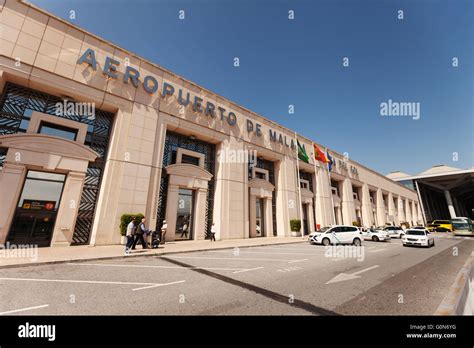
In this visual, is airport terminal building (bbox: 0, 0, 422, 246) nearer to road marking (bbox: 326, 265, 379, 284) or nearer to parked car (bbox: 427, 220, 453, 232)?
road marking (bbox: 326, 265, 379, 284)

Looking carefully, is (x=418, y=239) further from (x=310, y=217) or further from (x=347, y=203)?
(x=347, y=203)

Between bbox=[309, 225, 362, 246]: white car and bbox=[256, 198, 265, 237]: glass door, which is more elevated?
bbox=[256, 198, 265, 237]: glass door

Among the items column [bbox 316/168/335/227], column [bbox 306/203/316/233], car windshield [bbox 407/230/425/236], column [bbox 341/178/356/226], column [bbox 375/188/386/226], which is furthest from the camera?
column [bbox 375/188/386/226]

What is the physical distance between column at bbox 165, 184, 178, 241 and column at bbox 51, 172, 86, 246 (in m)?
5.88

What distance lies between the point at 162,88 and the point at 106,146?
6592 millimetres

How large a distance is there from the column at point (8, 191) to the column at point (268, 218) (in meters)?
20.4

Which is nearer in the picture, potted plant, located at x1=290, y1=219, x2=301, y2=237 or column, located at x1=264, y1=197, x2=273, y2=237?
column, located at x1=264, y1=197, x2=273, y2=237

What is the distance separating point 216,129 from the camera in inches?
798

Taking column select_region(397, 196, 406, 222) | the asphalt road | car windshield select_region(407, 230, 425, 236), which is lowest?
the asphalt road

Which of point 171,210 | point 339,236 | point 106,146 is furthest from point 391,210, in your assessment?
point 106,146

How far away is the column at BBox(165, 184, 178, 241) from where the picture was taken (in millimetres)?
16578

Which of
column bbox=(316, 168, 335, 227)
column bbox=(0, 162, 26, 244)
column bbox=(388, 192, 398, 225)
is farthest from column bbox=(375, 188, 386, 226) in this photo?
column bbox=(0, 162, 26, 244)

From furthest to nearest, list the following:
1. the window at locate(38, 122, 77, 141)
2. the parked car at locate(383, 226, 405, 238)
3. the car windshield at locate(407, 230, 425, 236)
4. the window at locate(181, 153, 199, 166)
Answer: the parked car at locate(383, 226, 405, 238), the window at locate(181, 153, 199, 166), the car windshield at locate(407, 230, 425, 236), the window at locate(38, 122, 77, 141)

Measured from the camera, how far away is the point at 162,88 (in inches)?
682
